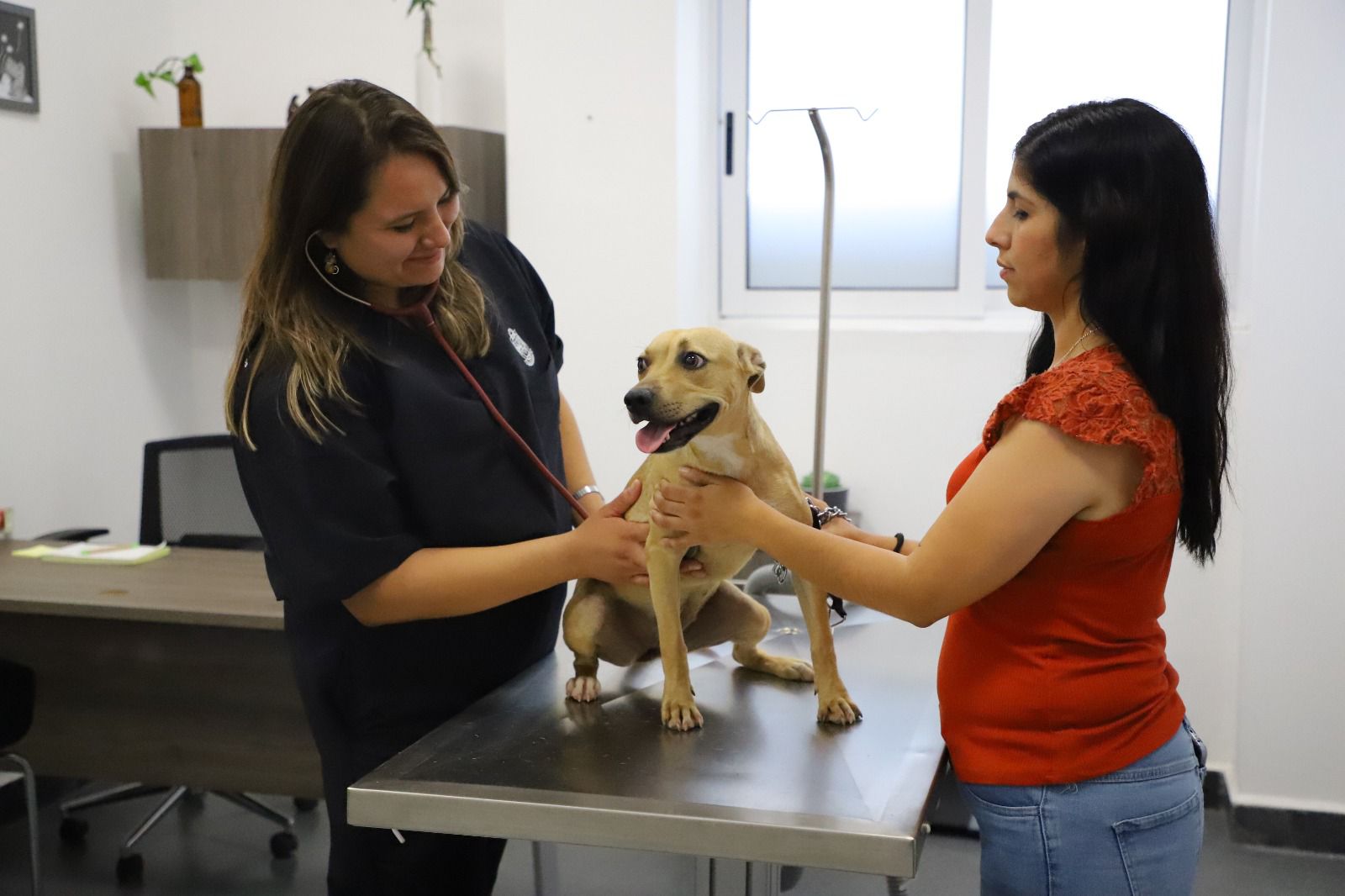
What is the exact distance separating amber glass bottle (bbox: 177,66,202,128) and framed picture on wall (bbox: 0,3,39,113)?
1.39 feet

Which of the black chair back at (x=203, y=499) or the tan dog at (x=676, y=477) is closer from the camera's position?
the tan dog at (x=676, y=477)

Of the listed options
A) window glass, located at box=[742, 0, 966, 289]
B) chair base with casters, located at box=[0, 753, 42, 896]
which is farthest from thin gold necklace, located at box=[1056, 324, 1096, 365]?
window glass, located at box=[742, 0, 966, 289]

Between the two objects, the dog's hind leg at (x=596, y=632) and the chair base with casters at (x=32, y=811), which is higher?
the dog's hind leg at (x=596, y=632)

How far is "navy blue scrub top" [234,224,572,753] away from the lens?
1380 millimetres

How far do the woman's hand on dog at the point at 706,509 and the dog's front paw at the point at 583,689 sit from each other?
0.27m

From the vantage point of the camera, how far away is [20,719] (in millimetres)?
2662

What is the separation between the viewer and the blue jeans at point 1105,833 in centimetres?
122

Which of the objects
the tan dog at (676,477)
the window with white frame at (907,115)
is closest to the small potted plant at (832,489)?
the window with white frame at (907,115)

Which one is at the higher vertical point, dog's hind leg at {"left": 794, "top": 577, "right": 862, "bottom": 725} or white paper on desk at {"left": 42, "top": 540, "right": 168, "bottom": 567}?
dog's hind leg at {"left": 794, "top": 577, "right": 862, "bottom": 725}

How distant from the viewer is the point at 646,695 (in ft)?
5.25

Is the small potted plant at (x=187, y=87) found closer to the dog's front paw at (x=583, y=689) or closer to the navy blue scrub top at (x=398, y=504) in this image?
the navy blue scrub top at (x=398, y=504)

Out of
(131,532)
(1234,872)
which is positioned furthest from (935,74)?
(131,532)

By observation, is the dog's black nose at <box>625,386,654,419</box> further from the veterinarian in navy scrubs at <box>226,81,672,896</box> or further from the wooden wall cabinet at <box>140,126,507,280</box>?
the wooden wall cabinet at <box>140,126,507,280</box>

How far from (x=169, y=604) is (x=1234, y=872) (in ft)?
8.63
